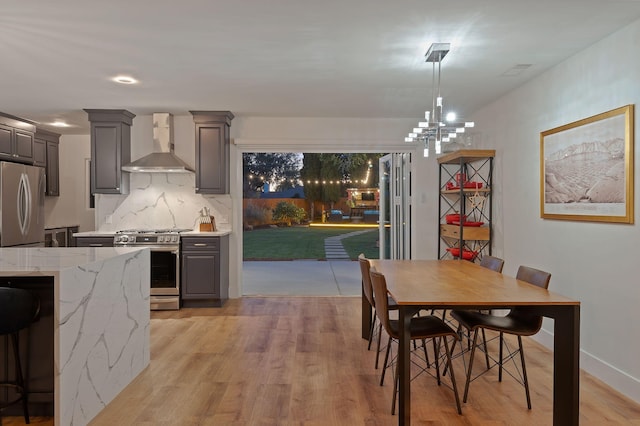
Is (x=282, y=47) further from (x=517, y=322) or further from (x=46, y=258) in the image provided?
(x=517, y=322)

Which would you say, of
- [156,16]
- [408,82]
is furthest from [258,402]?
[408,82]

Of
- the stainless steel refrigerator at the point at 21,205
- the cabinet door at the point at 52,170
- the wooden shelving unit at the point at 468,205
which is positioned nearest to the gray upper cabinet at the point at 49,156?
the cabinet door at the point at 52,170

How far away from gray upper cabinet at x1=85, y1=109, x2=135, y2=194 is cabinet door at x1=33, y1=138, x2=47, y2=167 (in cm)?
124

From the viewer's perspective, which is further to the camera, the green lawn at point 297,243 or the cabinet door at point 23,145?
the green lawn at point 297,243

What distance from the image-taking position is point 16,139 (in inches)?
214

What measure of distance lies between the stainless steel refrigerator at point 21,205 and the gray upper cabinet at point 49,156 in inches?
16.4

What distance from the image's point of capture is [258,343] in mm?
3883

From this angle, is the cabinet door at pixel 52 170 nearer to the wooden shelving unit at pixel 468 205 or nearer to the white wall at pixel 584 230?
the wooden shelving unit at pixel 468 205

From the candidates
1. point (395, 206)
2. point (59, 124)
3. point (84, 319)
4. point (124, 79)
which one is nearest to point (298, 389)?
point (84, 319)

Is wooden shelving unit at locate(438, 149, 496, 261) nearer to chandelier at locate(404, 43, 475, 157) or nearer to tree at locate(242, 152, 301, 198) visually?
chandelier at locate(404, 43, 475, 157)

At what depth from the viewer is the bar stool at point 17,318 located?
2.16 metres

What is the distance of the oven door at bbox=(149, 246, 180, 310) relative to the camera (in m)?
5.11

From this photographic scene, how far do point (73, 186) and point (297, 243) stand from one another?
692 cm

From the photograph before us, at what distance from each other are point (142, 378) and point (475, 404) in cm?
230
